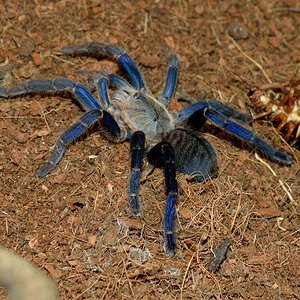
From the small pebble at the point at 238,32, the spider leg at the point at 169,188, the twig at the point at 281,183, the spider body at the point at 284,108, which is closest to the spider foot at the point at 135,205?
the spider leg at the point at 169,188

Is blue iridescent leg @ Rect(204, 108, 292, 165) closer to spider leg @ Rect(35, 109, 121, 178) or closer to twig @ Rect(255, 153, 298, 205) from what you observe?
twig @ Rect(255, 153, 298, 205)

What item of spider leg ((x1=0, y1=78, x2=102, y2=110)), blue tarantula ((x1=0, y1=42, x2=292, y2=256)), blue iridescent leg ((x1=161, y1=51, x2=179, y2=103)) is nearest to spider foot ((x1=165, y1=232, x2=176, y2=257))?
blue tarantula ((x1=0, y1=42, x2=292, y2=256))

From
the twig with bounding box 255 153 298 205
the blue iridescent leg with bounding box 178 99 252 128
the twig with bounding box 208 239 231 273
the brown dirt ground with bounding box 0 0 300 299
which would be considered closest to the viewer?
the brown dirt ground with bounding box 0 0 300 299

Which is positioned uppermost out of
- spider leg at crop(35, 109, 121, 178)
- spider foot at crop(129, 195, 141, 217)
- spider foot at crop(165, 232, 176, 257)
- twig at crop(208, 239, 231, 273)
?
spider leg at crop(35, 109, 121, 178)

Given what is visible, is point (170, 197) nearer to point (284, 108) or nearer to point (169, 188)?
point (169, 188)

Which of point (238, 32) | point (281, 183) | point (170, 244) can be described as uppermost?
point (238, 32)

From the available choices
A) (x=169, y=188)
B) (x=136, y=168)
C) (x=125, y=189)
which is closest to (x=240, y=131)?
(x=169, y=188)

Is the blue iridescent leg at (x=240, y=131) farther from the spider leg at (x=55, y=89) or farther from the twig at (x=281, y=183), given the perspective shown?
the spider leg at (x=55, y=89)

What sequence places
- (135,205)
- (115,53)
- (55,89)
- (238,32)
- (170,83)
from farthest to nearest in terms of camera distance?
(238,32) < (170,83) < (115,53) < (55,89) < (135,205)
